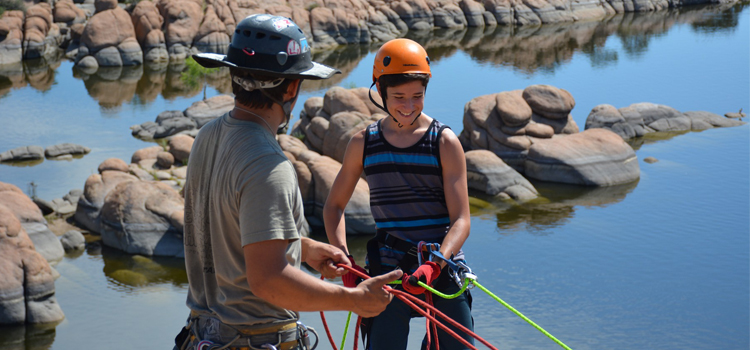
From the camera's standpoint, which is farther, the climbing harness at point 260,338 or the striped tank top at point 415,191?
the striped tank top at point 415,191

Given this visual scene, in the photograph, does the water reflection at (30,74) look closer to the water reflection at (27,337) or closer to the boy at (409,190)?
the water reflection at (27,337)

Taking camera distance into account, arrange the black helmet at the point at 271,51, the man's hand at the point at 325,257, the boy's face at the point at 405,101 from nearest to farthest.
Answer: the black helmet at the point at 271,51 < the man's hand at the point at 325,257 < the boy's face at the point at 405,101

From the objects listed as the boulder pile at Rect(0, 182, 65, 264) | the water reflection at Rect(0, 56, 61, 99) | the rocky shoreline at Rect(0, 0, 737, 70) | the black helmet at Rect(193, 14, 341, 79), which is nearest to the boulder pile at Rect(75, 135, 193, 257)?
the boulder pile at Rect(0, 182, 65, 264)

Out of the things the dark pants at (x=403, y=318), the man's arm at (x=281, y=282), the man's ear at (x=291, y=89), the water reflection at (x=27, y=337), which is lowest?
the water reflection at (x=27, y=337)

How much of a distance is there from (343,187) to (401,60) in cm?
76

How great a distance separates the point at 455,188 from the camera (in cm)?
384

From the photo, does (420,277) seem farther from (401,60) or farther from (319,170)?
(319,170)

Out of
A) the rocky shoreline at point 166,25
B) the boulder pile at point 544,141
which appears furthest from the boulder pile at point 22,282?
the rocky shoreline at point 166,25

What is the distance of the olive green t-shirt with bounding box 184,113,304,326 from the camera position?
2627 mm

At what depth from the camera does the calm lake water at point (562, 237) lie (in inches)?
399

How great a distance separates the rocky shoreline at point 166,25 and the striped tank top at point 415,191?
91.8 ft

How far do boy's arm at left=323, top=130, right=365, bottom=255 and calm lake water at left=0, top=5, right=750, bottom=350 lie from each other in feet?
18.3

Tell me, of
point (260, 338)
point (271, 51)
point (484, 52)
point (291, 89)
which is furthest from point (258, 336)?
point (484, 52)

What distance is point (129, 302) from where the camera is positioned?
10.7 metres
